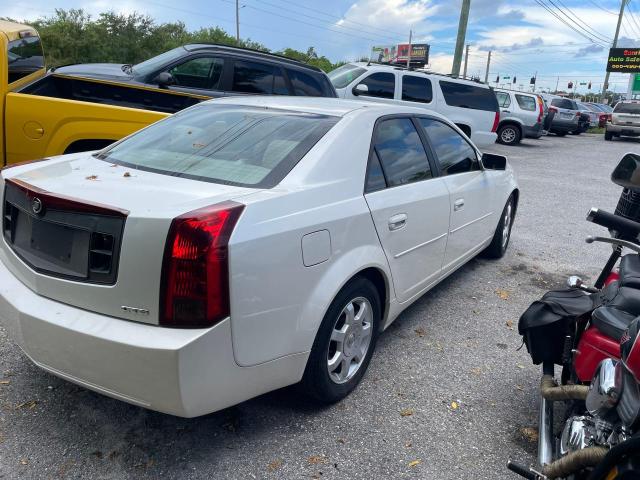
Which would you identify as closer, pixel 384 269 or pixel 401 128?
pixel 384 269

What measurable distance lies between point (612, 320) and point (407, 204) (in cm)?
138

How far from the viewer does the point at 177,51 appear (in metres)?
6.51

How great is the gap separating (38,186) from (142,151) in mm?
779

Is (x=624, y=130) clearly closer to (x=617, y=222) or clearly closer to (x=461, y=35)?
(x=461, y=35)

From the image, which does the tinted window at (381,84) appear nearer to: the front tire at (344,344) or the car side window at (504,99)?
the car side window at (504,99)

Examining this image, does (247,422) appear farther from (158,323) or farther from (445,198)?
(445,198)

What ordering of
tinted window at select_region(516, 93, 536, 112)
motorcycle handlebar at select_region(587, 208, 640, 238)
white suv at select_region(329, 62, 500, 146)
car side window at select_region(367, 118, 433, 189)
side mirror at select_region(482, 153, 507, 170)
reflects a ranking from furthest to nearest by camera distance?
tinted window at select_region(516, 93, 536, 112), white suv at select_region(329, 62, 500, 146), side mirror at select_region(482, 153, 507, 170), car side window at select_region(367, 118, 433, 189), motorcycle handlebar at select_region(587, 208, 640, 238)

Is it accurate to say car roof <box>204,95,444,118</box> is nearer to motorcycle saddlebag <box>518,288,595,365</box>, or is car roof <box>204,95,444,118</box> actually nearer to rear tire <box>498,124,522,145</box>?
motorcycle saddlebag <box>518,288,595,365</box>

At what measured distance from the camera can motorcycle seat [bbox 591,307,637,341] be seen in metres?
2.15

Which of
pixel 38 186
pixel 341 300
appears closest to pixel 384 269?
pixel 341 300

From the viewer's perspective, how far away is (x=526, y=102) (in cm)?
1852

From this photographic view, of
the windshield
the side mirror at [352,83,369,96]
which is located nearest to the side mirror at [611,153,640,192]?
the side mirror at [352,83,369,96]

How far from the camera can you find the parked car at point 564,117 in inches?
931

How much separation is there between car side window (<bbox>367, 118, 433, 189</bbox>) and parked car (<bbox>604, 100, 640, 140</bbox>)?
952 inches
